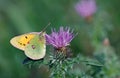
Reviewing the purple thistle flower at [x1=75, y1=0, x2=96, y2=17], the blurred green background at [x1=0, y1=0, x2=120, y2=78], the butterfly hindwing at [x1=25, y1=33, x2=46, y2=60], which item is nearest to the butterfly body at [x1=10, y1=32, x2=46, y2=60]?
the butterfly hindwing at [x1=25, y1=33, x2=46, y2=60]

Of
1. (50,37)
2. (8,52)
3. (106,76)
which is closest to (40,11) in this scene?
(8,52)

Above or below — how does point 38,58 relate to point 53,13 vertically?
below

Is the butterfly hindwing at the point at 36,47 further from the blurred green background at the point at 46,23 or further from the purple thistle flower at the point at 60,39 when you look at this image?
the blurred green background at the point at 46,23

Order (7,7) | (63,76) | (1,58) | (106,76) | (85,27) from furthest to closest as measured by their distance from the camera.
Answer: (7,7) < (1,58) < (85,27) < (106,76) < (63,76)

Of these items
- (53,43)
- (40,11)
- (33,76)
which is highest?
(40,11)

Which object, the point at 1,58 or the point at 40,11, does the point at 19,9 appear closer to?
the point at 40,11

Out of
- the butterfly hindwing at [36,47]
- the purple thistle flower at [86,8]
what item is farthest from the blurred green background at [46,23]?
the butterfly hindwing at [36,47]
